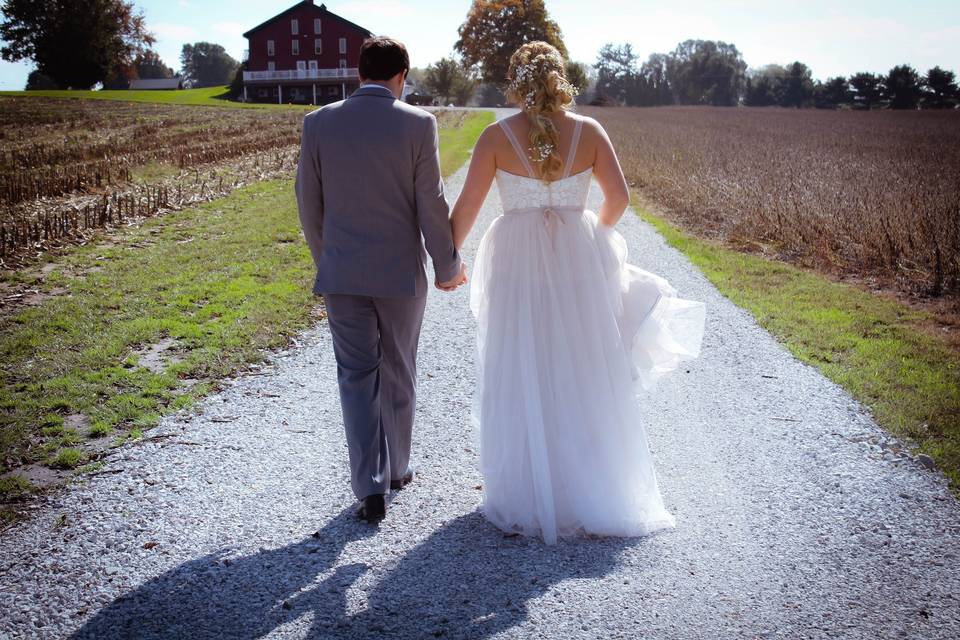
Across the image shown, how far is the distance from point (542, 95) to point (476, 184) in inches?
20.5

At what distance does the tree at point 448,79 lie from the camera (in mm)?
79562

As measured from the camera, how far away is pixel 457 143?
28.0 m

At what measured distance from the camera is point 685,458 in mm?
4445

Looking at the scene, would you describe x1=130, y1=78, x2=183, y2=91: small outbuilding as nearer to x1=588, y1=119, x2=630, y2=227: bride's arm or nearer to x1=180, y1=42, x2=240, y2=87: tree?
x1=180, y1=42, x2=240, y2=87: tree

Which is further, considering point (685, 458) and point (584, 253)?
point (685, 458)

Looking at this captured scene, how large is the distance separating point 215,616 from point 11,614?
2.65ft

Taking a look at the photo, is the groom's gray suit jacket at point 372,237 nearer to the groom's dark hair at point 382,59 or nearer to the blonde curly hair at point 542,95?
the groom's dark hair at point 382,59

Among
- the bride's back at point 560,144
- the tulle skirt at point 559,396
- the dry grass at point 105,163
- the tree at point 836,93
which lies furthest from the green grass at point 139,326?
the tree at point 836,93

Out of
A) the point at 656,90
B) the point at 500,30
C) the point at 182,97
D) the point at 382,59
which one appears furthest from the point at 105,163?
the point at 656,90

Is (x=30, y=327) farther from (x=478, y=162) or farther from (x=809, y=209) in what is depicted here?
(x=809, y=209)

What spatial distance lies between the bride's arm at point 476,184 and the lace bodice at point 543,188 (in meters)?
0.07

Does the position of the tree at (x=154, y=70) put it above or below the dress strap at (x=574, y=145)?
above

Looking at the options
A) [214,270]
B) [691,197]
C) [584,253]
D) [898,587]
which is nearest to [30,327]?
[214,270]

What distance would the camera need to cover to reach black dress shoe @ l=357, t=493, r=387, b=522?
12.2 ft
